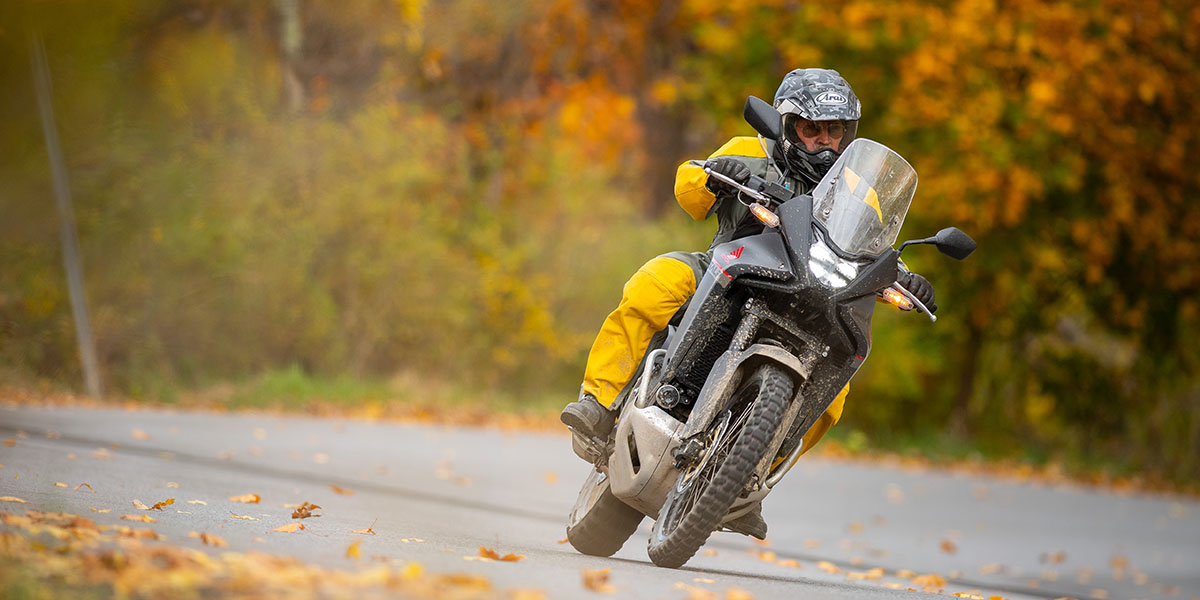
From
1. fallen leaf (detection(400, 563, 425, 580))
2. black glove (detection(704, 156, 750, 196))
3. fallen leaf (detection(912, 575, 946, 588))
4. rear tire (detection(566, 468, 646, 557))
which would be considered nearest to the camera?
fallen leaf (detection(400, 563, 425, 580))

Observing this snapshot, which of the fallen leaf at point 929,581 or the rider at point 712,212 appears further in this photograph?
the fallen leaf at point 929,581

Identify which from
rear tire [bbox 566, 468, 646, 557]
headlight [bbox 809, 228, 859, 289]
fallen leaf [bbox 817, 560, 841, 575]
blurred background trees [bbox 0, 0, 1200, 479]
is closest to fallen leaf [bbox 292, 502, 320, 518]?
rear tire [bbox 566, 468, 646, 557]

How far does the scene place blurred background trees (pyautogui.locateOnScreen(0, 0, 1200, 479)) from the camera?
16.1 m

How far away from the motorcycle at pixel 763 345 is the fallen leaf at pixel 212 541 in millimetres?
1797

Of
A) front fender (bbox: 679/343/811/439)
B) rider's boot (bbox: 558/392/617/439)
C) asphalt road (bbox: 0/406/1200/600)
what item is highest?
front fender (bbox: 679/343/811/439)

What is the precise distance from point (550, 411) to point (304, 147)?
191 inches

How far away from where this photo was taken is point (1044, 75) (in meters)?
17.2

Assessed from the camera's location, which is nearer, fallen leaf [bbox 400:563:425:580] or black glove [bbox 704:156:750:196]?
fallen leaf [bbox 400:563:425:580]

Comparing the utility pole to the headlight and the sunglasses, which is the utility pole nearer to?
the sunglasses

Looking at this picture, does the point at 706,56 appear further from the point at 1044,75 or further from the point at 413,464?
the point at 413,464

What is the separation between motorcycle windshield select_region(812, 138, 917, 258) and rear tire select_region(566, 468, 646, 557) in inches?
66.8

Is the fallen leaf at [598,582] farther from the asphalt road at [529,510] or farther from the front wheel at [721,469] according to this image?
the front wheel at [721,469]

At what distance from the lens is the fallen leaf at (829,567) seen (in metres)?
8.60

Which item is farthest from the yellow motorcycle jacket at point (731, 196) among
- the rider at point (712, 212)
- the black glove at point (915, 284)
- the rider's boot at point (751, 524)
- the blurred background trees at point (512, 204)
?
the blurred background trees at point (512, 204)
